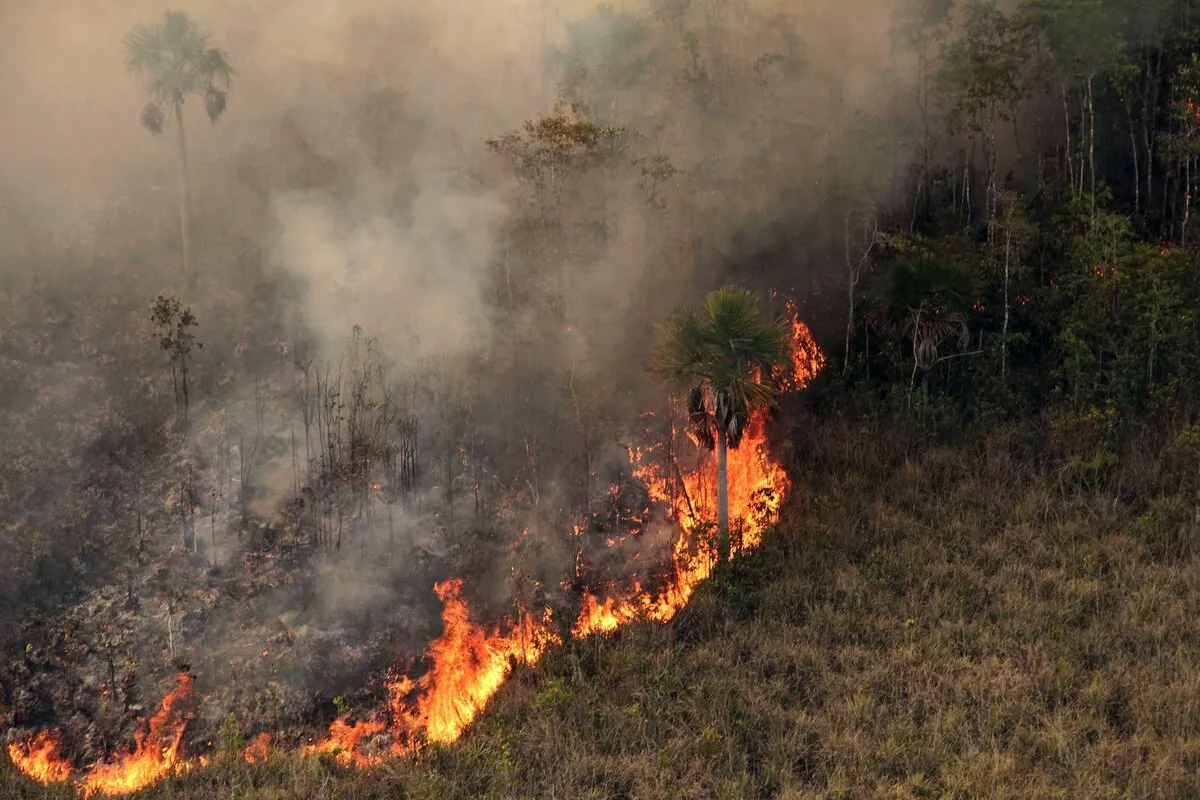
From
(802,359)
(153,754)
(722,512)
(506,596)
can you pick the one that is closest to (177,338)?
(153,754)

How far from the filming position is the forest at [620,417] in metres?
16.0

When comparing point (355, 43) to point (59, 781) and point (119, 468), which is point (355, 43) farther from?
point (59, 781)

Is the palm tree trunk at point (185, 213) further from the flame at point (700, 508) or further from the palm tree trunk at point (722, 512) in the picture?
the palm tree trunk at point (722, 512)

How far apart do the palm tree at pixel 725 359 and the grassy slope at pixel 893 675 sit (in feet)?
8.80

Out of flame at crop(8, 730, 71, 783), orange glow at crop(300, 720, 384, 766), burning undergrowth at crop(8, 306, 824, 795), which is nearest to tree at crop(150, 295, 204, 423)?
burning undergrowth at crop(8, 306, 824, 795)

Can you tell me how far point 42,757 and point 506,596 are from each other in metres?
8.57

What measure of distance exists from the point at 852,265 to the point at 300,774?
753 inches

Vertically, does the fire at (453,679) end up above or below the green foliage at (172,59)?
below

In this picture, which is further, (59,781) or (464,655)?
(464,655)

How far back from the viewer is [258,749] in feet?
51.6

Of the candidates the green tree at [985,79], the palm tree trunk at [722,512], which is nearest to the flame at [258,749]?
the palm tree trunk at [722,512]

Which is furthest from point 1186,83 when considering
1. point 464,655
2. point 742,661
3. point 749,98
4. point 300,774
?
point 300,774

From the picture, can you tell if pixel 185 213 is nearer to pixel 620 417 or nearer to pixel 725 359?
pixel 620 417

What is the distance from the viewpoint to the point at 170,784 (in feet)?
47.4
